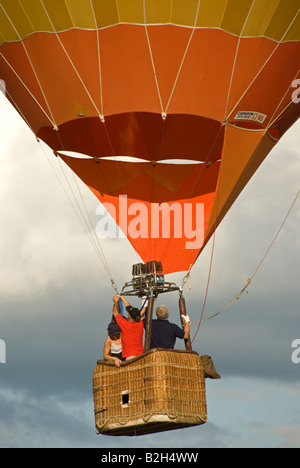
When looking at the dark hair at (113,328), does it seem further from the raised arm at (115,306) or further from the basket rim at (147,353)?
the basket rim at (147,353)

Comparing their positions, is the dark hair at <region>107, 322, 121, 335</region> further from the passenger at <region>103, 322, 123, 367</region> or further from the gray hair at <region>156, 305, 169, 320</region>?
the gray hair at <region>156, 305, 169, 320</region>

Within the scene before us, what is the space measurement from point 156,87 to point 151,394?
4265 mm

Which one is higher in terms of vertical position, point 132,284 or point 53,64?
point 53,64

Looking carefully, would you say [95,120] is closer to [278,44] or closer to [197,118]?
[197,118]

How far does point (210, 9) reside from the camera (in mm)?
13789

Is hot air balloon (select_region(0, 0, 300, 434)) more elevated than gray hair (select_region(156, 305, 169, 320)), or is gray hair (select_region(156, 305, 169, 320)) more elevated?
hot air balloon (select_region(0, 0, 300, 434))

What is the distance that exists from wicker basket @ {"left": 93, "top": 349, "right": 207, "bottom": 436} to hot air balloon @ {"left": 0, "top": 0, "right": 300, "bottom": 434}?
36 millimetres

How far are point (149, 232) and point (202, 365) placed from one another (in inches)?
130

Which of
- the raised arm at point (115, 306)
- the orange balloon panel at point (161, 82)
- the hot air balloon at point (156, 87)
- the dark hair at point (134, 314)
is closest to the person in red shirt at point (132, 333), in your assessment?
the dark hair at point (134, 314)

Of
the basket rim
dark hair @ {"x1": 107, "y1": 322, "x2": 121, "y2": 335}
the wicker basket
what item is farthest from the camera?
dark hair @ {"x1": 107, "y1": 322, "x2": 121, "y2": 335}

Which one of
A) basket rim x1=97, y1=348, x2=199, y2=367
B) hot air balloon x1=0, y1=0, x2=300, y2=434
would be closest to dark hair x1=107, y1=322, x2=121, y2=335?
basket rim x1=97, y1=348, x2=199, y2=367

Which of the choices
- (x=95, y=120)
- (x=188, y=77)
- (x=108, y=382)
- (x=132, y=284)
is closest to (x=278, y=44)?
(x=188, y=77)

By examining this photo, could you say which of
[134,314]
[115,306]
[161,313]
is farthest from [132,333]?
[115,306]

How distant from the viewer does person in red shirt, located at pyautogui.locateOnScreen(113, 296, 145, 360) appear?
13.0 meters
